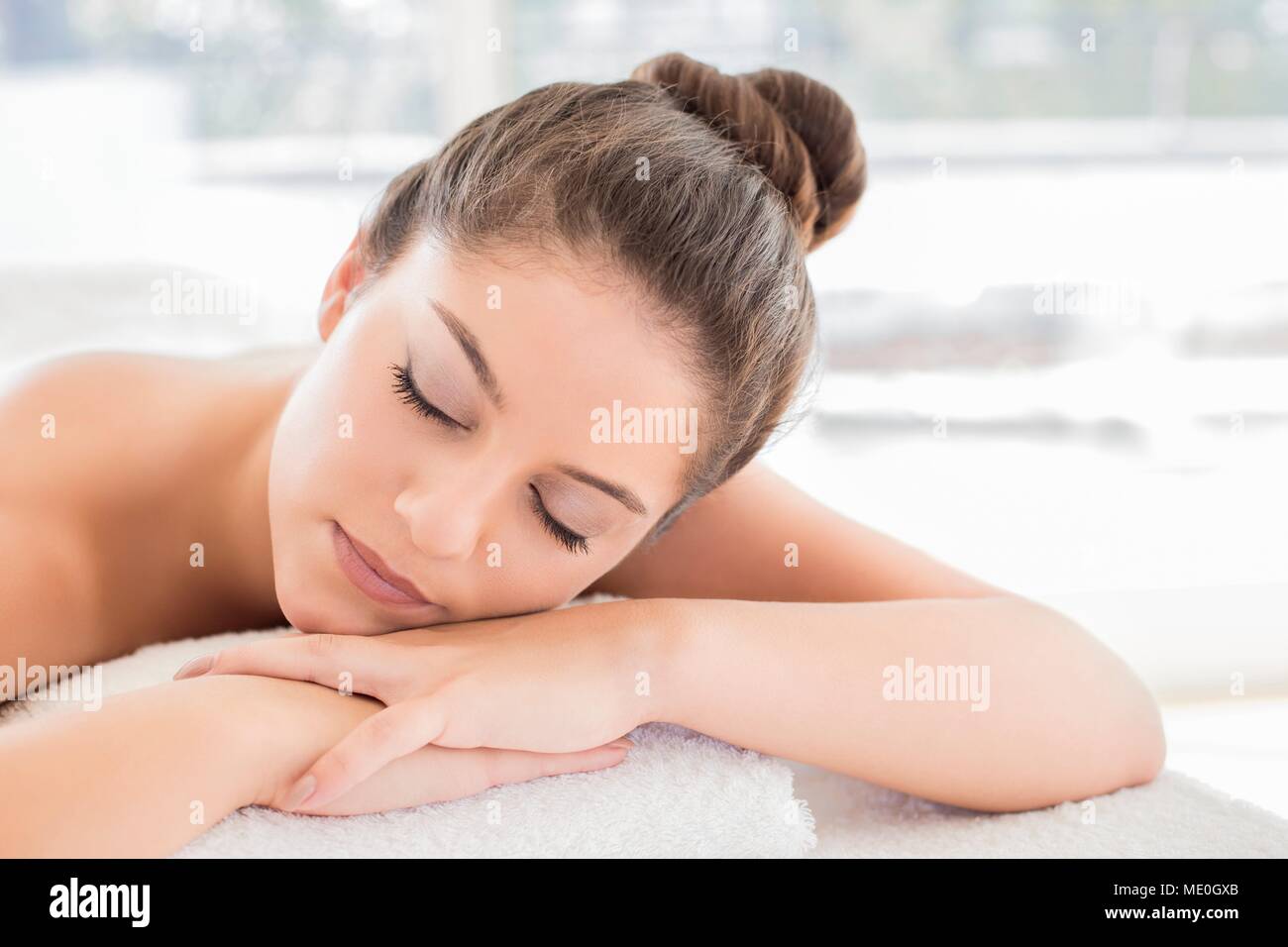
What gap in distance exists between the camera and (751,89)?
1.14 meters

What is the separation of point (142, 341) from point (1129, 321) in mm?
2025

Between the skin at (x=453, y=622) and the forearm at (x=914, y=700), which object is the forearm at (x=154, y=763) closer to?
the skin at (x=453, y=622)

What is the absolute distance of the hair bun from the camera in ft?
3.65

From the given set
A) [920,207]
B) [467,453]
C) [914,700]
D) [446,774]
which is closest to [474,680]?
[446,774]

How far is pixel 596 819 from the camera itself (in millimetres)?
837

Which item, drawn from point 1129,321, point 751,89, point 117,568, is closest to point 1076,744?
point 751,89

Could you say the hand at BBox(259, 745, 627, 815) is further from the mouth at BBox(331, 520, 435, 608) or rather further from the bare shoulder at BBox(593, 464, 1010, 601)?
the bare shoulder at BBox(593, 464, 1010, 601)

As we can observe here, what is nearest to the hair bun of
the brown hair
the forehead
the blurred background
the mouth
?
the brown hair

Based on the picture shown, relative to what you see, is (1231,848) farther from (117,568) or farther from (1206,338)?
(1206,338)

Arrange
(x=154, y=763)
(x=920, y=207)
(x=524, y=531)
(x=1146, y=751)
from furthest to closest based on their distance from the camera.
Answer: (x=920, y=207) < (x=1146, y=751) < (x=524, y=531) < (x=154, y=763)

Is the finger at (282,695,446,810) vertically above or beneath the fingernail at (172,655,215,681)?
beneath

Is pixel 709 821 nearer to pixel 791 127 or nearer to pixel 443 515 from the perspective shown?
pixel 443 515

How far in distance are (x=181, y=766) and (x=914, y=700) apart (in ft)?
1.96

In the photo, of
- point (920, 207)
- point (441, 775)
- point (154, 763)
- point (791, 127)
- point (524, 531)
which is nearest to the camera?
point (154, 763)
